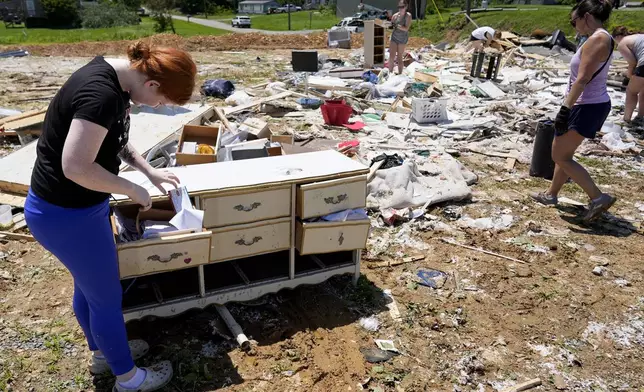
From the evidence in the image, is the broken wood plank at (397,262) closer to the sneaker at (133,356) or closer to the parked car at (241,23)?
the sneaker at (133,356)

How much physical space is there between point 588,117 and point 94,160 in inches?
190

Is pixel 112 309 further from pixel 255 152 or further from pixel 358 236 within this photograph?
pixel 255 152

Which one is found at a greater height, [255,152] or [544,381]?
[255,152]

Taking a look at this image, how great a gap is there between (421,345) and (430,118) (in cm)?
669

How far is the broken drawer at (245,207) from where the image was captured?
3.35 m

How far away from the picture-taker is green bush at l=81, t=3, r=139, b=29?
1872 inches

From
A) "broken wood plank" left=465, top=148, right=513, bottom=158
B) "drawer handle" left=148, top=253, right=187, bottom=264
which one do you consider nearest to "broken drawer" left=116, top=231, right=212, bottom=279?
"drawer handle" left=148, top=253, right=187, bottom=264

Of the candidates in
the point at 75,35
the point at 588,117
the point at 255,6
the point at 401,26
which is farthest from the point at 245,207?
the point at 255,6

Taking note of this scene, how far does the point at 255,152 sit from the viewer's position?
5.11m

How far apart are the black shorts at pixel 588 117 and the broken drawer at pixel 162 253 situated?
408 centimetres

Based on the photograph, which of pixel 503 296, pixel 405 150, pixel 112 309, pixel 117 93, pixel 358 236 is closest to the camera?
pixel 117 93

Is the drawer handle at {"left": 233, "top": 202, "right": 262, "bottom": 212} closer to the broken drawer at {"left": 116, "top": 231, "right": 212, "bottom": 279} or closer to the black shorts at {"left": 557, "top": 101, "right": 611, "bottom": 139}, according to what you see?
the broken drawer at {"left": 116, "top": 231, "right": 212, "bottom": 279}

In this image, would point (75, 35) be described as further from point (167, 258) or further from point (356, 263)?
point (167, 258)

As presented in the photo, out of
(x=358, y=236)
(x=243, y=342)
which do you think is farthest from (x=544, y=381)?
(x=243, y=342)
